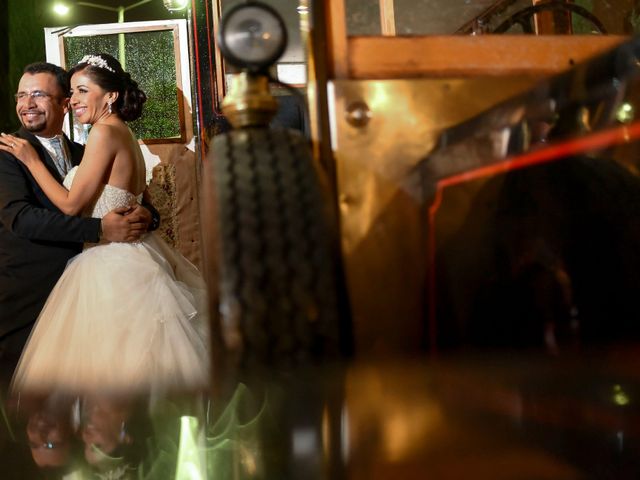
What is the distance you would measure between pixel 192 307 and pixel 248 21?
4.55 feet

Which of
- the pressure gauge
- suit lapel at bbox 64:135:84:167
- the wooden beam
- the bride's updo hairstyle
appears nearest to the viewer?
the pressure gauge

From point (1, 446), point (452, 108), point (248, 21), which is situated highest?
point (248, 21)

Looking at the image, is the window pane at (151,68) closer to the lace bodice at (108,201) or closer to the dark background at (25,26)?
the dark background at (25,26)

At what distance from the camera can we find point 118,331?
1.96 metres

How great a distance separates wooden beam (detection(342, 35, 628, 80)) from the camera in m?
1.09

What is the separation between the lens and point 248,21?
96 cm

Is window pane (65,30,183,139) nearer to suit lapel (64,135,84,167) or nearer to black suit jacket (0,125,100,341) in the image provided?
suit lapel (64,135,84,167)

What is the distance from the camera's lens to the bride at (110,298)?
6.24ft

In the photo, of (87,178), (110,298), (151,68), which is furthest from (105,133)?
(151,68)

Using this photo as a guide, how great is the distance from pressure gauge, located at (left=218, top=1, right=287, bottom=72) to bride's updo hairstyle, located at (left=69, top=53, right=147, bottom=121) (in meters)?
1.81

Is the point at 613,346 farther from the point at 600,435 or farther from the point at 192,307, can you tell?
the point at 192,307

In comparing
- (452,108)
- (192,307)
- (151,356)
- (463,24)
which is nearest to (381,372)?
(452,108)

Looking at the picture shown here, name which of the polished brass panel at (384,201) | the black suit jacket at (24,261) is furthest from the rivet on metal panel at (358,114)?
the black suit jacket at (24,261)

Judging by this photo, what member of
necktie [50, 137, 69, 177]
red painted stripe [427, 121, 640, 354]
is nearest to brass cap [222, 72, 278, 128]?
red painted stripe [427, 121, 640, 354]
